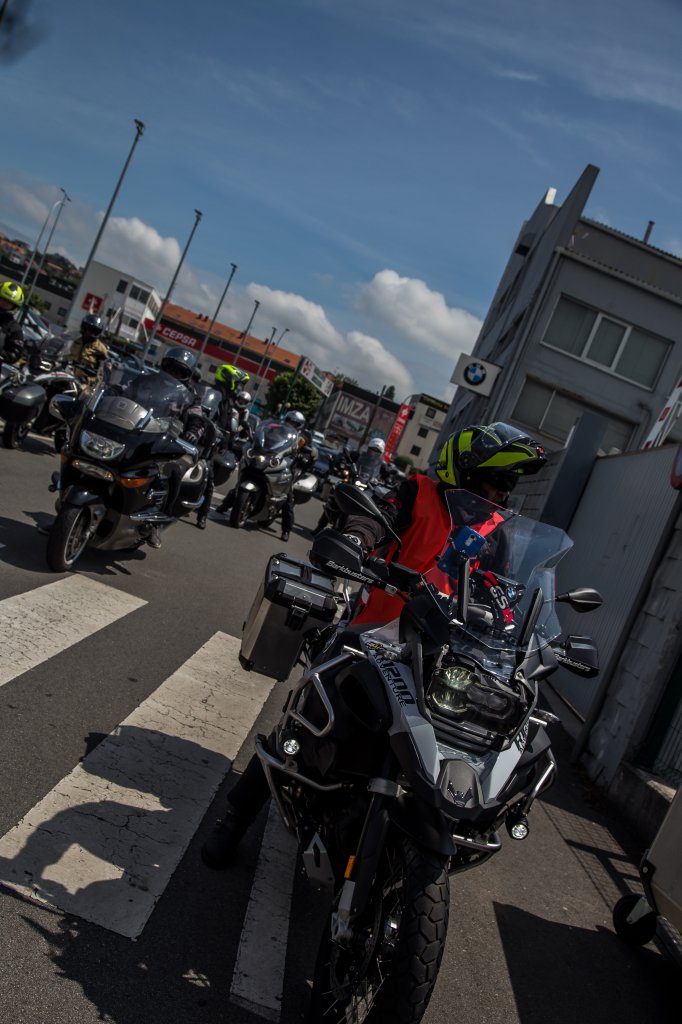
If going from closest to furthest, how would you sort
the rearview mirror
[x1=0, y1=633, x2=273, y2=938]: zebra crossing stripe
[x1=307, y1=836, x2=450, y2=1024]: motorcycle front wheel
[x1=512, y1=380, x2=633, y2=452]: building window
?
[x1=307, y1=836, x2=450, y2=1024]: motorcycle front wheel, [x1=0, y1=633, x2=273, y2=938]: zebra crossing stripe, the rearview mirror, [x1=512, y1=380, x2=633, y2=452]: building window

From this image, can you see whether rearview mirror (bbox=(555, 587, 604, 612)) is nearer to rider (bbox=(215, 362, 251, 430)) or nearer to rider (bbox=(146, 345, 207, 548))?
rider (bbox=(146, 345, 207, 548))

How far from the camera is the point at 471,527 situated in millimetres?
3414

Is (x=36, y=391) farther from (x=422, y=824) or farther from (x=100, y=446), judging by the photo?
(x=422, y=824)

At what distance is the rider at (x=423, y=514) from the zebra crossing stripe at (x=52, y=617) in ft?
5.68

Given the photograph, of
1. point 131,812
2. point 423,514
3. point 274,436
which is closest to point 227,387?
point 274,436

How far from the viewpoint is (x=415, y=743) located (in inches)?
105

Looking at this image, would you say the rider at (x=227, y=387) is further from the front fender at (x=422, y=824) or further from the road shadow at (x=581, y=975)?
the front fender at (x=422, y=824)

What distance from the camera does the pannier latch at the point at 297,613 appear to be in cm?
445

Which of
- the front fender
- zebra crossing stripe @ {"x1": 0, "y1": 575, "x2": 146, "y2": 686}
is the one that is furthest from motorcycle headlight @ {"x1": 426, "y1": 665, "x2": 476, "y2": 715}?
zebra crossing stripe @ {"x1": 0, "y1": 575, "x2": 146, "y2": 686}

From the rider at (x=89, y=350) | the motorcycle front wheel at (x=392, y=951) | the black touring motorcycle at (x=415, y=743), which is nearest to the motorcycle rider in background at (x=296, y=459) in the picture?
the rider at (x=89, y=350)

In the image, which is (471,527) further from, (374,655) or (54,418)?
(54,418)

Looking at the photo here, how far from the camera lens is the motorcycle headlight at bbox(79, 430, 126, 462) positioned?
7137mm

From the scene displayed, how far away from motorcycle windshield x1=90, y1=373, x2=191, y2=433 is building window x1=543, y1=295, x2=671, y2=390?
21174 millimetres

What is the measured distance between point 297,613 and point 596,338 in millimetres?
24897
